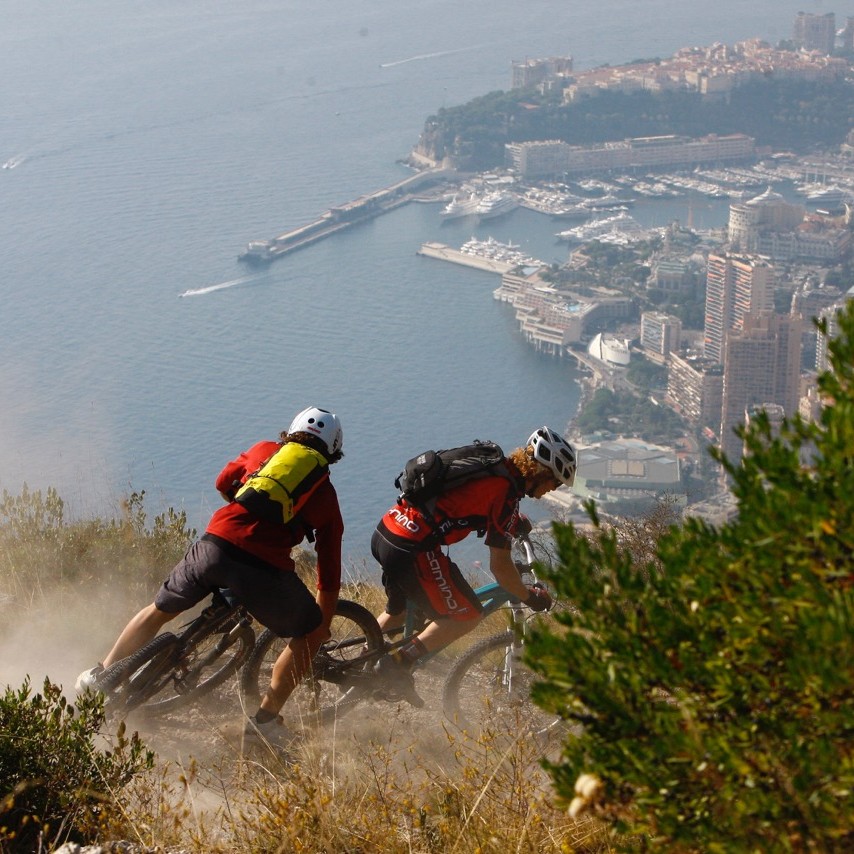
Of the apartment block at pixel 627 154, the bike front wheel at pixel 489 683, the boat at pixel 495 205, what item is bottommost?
the apartment block at pixel 627 154

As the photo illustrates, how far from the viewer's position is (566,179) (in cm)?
7006

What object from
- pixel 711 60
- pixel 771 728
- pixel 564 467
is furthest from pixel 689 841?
pixel 711 60

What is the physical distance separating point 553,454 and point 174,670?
4.37 feet

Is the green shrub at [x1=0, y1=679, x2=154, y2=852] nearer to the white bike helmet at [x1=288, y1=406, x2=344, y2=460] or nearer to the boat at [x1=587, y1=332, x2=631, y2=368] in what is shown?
the white bike helmet at [x1=288, y1=406, x2=344, y2=460]

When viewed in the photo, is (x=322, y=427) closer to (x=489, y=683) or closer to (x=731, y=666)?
(x=489, y=683)

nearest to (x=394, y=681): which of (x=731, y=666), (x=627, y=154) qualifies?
(x=731, y=666)

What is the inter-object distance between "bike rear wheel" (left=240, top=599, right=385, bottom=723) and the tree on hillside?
7.37 ft

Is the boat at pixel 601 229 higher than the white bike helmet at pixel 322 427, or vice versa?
the white bike helmet at pixel 322 427

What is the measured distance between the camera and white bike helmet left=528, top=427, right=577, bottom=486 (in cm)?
349

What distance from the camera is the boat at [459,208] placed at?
5854cm

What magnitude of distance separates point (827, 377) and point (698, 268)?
53.9m

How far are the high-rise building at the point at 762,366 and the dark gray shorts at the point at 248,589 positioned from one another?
36.6 m

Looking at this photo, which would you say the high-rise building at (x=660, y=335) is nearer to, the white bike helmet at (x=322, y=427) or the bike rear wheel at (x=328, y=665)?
the bike rear wheel at (x=328, y=665)

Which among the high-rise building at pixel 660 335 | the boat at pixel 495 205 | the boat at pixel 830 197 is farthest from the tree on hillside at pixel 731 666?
the boat at pixel 830 197
